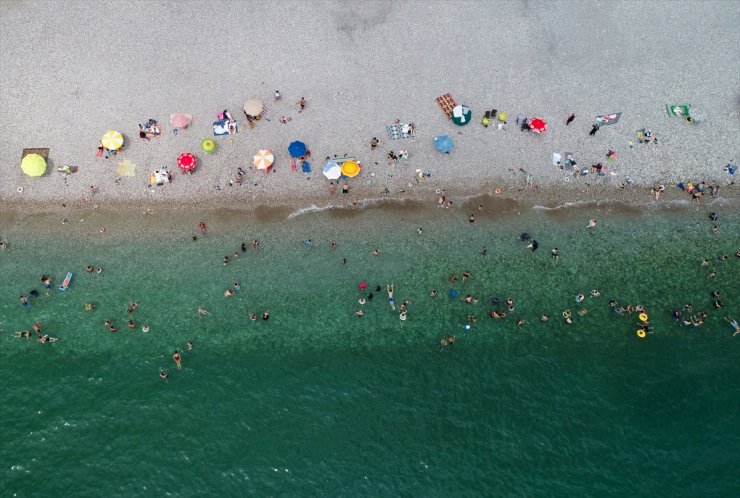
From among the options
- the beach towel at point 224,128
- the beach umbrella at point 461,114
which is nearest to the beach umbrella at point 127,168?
the beach towel at point 224,128

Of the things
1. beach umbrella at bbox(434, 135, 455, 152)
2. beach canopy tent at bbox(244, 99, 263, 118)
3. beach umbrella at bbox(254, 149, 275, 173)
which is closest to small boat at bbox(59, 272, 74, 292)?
beach umbrella at bbox(254, 149, 275, 173)

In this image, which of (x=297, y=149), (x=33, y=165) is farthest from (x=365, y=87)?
(x=33, y=165)

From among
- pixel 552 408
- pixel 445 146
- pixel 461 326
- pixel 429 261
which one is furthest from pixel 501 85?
pixel 552 408

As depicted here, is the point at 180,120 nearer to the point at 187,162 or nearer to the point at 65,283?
the point at 187,162

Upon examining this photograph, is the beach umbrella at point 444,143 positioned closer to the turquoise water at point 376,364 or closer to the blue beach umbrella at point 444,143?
the blue beach umbrella at point 444,143

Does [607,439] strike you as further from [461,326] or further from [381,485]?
[381,485]

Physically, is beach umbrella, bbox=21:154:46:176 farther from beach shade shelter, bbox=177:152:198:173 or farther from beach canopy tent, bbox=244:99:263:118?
beach canopy tent, bbox=244:99:263:118
